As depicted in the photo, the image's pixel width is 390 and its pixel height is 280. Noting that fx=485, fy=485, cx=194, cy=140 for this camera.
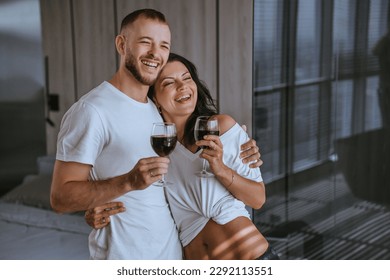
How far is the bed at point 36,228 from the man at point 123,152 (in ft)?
0.70

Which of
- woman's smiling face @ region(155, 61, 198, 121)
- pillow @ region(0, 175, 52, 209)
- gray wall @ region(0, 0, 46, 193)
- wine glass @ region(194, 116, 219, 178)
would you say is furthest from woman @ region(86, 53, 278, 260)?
gray wall @ region(0, 0, 46, 193)

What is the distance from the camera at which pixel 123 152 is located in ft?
4.85

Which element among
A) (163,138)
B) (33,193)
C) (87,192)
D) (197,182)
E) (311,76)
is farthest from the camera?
(311,76)

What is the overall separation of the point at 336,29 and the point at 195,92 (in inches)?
26.5

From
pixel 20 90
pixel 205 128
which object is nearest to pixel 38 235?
pixel 20 90

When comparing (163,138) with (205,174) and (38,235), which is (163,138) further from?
(38,235)

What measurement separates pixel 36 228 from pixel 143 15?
946 millimetres

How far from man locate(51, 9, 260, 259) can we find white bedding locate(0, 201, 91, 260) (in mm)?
193

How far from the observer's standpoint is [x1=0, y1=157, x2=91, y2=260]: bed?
5.89ft

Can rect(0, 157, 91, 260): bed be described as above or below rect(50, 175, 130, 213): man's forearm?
below

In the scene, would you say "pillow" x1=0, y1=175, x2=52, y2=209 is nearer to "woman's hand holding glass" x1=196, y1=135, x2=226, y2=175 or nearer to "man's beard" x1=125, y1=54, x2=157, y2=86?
"man's beard" x1=125, y1=54, x2=157, y2=86

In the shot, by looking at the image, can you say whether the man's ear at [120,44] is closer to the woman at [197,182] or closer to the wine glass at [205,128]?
the woman at [197,182]

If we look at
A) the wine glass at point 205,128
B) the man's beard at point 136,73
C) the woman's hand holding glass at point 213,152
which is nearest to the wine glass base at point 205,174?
the woman's hand holding glass at point 213,152
